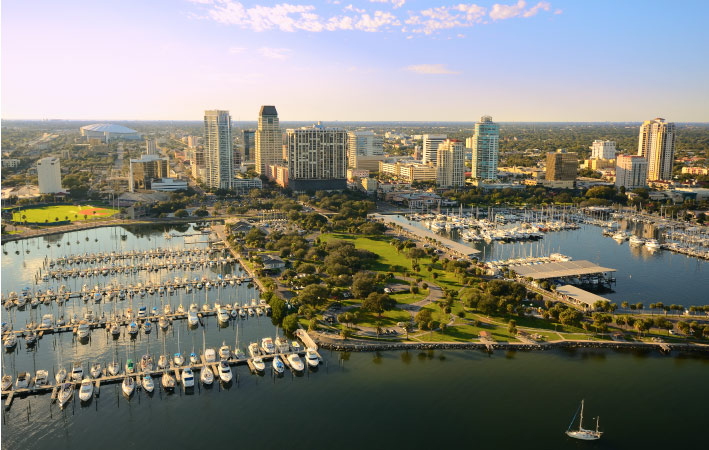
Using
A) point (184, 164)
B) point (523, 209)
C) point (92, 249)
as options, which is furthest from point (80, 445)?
Answer: point (184, 164)

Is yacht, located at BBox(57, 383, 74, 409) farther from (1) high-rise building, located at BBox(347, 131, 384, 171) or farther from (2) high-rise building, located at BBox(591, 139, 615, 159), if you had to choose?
(2) high-rise building, located at BBox(591, 139, 615, 159)

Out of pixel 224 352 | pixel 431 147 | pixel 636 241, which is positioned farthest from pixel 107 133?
pixel 224 352

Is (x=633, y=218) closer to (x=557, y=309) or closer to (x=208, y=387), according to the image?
(x=557, y=309)

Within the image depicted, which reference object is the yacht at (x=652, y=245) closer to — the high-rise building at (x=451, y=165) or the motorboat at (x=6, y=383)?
the high-rise building at (x=451, y=165)

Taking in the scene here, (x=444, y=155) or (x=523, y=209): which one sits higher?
(x=444, y=155)

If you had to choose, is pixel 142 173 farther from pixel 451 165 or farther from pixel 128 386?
pixel 128 386

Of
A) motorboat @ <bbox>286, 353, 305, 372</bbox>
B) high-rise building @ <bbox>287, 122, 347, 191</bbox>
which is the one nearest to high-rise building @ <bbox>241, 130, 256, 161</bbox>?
high-rise building @ <bbox>287, 122, 347, 191</bbox>

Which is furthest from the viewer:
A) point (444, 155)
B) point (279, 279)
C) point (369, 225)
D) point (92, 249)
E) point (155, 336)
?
point (444, 155)

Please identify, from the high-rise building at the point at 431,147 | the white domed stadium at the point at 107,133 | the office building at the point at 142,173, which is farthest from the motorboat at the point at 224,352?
the white domed stadium at the point at 107,133
